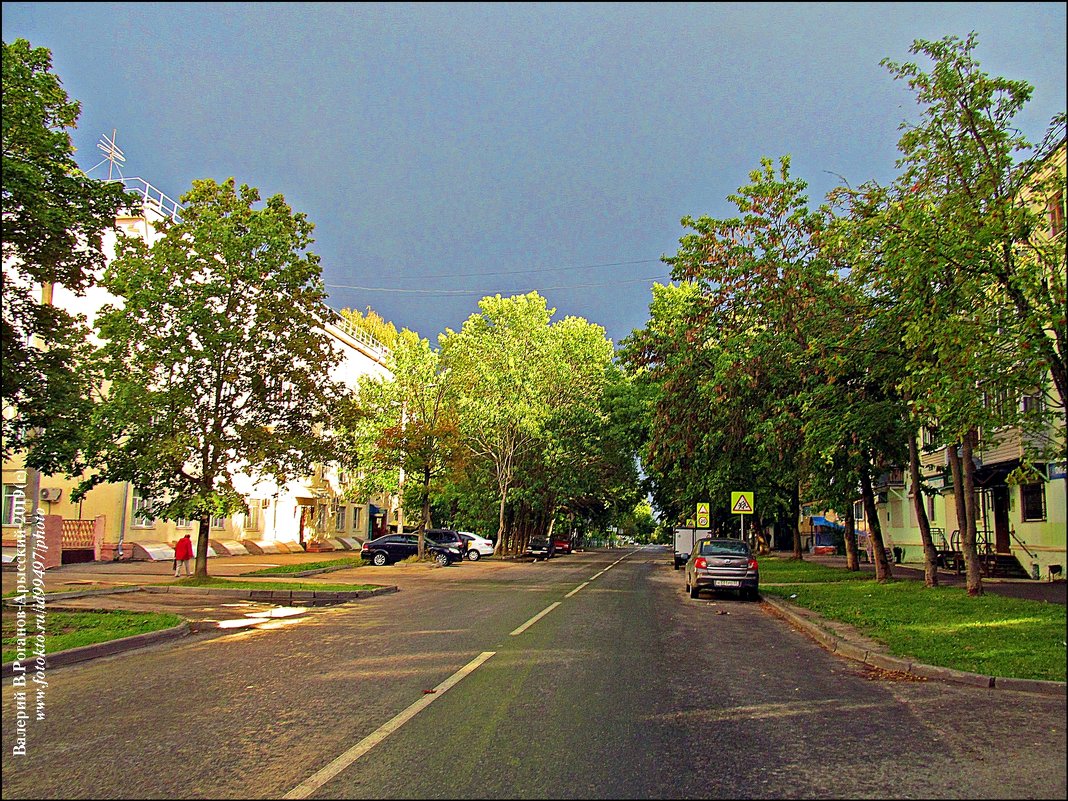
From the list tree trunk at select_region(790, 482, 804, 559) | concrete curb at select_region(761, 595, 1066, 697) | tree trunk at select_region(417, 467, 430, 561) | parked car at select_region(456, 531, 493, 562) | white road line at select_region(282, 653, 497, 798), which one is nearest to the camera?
white road line at select_region(282, 653, 497, 798)

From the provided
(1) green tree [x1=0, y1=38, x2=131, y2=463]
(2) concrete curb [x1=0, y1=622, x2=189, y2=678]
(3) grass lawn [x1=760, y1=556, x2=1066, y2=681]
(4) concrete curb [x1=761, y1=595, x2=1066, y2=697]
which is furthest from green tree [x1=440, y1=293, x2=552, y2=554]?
(4) concrete curb [x1=761, y1=595, x2=1066, y2=697]

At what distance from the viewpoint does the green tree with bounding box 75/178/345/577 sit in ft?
66.7

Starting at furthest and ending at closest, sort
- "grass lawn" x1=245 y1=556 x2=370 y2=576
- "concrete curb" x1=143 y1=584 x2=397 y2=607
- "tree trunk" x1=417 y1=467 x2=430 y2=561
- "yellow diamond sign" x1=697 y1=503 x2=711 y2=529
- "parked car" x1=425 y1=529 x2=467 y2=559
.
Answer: "parked car" x1=425 y1=529 x2=467 y2=559, "tree trunk" x1=417 y1=467 x2=430 y2=561, "yellow diamond sign" x1=697 y1=503 x2=711 y2=529, "grass lawn" x1=245 y1=556 x2=370 y2=576, "concrete curb" x1=143 y1=584 x2=397 y2=607

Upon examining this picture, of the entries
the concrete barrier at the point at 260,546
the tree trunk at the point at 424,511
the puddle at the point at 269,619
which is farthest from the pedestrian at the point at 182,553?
the concrete barrier at the point at 260,546

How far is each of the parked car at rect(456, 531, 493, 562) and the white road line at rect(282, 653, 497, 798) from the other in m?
38.8

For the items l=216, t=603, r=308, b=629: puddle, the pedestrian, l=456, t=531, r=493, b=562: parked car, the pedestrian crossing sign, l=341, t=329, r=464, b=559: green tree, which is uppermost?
l=341, t=329, r=464, b=559: green tree

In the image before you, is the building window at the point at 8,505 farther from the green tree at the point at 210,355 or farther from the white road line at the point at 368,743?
the white road line at the point at 368,743

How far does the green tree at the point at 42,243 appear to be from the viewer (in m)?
12.6

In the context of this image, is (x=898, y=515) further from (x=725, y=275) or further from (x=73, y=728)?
(x=73, y=728)

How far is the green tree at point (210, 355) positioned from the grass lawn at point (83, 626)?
6.50 metres

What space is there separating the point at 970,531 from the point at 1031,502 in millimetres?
7881

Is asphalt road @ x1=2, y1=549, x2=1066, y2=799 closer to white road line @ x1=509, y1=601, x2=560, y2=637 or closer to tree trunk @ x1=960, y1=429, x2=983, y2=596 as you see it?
white road line @ x1=509, y1=601, x2=560, y2=637

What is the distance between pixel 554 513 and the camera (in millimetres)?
62438

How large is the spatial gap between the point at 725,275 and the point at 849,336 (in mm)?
6675
